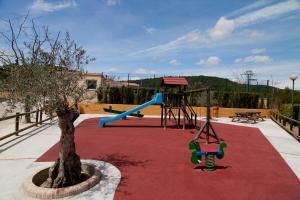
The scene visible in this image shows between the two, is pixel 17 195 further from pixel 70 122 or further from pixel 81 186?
pixel 70 122

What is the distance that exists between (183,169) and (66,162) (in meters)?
2.90

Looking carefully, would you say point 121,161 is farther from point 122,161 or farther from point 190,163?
point 190,163

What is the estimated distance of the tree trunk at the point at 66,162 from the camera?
16.7ft

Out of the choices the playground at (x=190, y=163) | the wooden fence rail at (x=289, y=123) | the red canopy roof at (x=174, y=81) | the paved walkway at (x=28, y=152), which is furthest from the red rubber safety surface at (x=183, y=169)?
the red canopy roof at (x=174, y=81)

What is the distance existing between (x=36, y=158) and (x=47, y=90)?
3.35 m

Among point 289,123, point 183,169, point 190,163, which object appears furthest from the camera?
point 289,123

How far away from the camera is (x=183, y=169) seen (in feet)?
21.0

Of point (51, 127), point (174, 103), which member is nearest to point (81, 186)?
point (51, 127)

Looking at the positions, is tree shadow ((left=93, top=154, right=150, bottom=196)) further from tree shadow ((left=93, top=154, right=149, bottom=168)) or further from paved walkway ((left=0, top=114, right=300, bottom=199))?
paved walkway ((left=0, top=114, right=300, bottom=199))

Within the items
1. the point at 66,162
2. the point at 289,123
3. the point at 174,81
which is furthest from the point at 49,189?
the point at 289,123

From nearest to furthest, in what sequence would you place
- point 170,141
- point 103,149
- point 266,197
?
point 266,197
point 103,149
point 170,141

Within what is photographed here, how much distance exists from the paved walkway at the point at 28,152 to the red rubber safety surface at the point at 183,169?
354 millimetres

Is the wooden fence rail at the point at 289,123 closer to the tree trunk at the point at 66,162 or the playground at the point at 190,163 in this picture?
the playground at the point at 190,163

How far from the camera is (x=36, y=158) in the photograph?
7.07 metres
